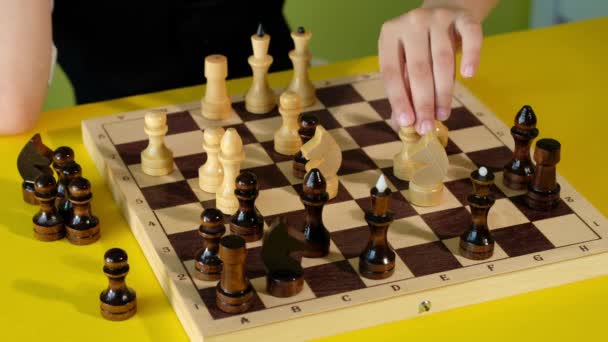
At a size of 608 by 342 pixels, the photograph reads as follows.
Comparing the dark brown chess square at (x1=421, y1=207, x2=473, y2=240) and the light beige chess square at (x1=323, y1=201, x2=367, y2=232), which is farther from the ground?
the light beige chess square at (x1=323, y1=201, x2=367, y2=232)

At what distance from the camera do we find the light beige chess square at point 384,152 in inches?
84.3

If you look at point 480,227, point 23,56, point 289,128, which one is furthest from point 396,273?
point 23,56

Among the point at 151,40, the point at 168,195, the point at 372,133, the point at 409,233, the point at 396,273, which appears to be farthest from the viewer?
the point at 151,40

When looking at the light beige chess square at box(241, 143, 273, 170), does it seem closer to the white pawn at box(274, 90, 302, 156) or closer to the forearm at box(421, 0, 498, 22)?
the white pawn at box(274, 90, 302, 156)

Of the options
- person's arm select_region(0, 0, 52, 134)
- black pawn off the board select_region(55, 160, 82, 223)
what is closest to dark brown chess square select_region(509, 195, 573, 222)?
black pawn off the board select_region(55, 160, 82, 223)

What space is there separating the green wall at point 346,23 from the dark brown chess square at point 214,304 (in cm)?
251

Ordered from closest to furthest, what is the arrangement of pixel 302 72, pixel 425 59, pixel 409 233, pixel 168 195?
pixel 409 233 → pixel 168 195 → pixel 425 59 → pixel 302 72

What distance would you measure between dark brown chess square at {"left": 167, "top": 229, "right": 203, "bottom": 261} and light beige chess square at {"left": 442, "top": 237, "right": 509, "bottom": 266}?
40 cm

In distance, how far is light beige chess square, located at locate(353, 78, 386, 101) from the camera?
7.80 feet

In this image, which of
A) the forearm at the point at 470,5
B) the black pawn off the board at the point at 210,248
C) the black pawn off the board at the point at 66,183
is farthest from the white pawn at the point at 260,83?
the black pawn off the board at the point at 210,248

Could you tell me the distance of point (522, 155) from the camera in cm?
206

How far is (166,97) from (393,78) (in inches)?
20.5

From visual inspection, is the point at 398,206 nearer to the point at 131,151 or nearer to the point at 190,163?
the point at 190,163

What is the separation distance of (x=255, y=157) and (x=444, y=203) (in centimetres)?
38
